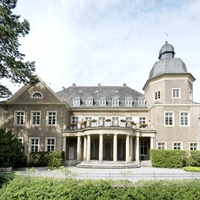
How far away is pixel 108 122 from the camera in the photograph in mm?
25484

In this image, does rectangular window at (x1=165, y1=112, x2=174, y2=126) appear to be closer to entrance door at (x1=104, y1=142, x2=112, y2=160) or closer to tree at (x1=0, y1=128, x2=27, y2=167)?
entrance door at (x1=104, y1=142, x2=112, y2=160)

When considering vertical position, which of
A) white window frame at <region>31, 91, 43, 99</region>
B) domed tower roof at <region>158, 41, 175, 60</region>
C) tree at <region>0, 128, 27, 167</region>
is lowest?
tree at <region>0, 128, 27, 167</region>

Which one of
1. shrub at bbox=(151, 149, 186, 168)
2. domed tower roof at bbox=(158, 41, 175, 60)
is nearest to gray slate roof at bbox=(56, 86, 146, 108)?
domed tower roof at bbox=(158, 41, 175, 60)

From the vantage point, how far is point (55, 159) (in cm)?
2147

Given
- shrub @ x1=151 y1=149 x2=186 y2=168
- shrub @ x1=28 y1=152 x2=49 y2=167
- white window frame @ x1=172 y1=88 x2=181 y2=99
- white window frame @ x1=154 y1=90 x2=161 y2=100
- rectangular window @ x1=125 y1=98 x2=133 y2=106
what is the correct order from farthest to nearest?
rectangular window @ x1=125 y1=98 x2=133 y2=106 → white window frame @ x1=154 y1=90 x2=161 y2=100 → white window frame @ x1=172 y1=88 x2=181 y2=99 → shrub @ x1=28 y1=152 x2=49 y2=167 → shrub @ x1=151 y1=149 x2=186 y2=168

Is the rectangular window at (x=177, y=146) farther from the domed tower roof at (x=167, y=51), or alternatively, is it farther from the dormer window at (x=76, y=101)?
the dormer window at (x=76, y=101)

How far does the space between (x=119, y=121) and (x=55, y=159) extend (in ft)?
29.6

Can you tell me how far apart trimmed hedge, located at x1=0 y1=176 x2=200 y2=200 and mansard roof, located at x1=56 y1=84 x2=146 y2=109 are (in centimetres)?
1859

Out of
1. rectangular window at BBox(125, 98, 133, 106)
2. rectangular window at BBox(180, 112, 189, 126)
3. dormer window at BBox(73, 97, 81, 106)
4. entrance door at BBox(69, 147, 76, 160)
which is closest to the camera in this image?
rectangular window at BBox(180, 112, 189, 126)

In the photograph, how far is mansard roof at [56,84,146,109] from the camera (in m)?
29.8

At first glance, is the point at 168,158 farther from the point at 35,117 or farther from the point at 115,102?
the point at 35,117

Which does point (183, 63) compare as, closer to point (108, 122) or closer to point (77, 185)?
point (108, 122)

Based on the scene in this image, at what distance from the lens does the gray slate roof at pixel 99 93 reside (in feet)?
97.8

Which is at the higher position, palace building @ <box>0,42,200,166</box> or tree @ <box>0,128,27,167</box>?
palace building @ <box>0,42,200,166</box>
